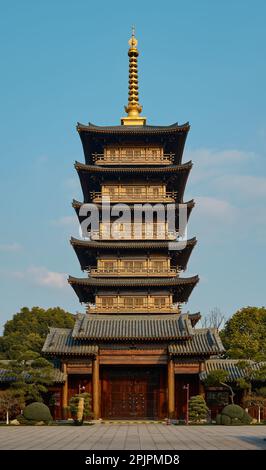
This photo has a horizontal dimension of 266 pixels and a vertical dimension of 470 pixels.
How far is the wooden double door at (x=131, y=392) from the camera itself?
53.1m

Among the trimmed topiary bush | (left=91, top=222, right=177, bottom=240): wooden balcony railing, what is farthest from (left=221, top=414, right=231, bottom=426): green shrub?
(left=91, top=222, right=177, bottom=240): wooden balcony railing

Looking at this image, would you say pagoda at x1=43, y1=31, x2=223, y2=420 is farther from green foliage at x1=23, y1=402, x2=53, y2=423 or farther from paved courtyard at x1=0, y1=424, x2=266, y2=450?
paved courtyard at x1=0, y1=424, x2=266, y2=450

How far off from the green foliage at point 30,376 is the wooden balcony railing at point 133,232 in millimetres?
12597

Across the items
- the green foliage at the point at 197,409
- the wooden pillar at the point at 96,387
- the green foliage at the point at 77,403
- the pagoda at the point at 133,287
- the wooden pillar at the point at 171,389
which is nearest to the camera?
the green foliage at the point at 77,403

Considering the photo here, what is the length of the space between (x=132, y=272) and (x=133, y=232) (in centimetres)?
359

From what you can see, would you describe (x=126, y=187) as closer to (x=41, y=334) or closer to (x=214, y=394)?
(x=214, y=394)

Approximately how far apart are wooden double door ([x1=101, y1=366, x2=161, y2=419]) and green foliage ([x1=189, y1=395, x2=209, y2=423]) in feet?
14.7

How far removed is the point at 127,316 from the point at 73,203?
1087cm

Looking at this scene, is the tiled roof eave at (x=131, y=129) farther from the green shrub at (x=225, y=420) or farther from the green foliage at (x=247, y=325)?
the green foliage at (x=247, y=325)

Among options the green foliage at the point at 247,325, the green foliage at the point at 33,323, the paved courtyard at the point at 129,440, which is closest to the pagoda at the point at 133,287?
the paved courtyard at the point at 129,440

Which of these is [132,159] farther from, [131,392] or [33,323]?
[33,323]

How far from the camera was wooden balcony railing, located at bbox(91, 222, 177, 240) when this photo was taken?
190 ft

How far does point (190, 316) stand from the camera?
56.3 metres
